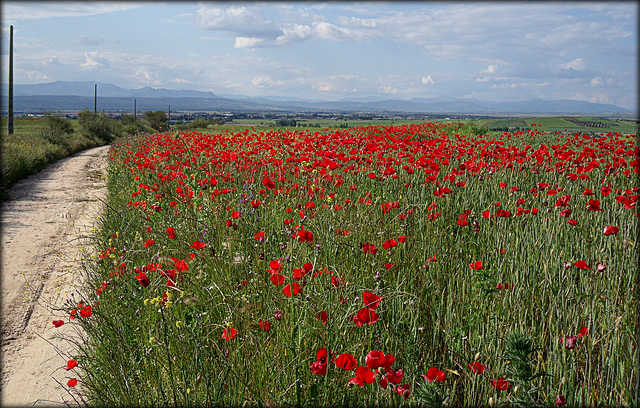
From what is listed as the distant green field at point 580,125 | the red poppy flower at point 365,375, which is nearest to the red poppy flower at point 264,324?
the red poppy flower at point 365,375

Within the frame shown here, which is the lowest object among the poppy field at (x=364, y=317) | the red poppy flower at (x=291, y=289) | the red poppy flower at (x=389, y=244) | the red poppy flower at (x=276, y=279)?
the poppy field at (x=364, y=317)

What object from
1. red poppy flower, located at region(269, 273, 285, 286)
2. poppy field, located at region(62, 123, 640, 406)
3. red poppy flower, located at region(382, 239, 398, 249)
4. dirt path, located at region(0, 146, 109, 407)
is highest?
red poppy flower, located at region(382, 239, 398, 249)

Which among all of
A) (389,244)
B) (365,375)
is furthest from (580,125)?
(365,375)

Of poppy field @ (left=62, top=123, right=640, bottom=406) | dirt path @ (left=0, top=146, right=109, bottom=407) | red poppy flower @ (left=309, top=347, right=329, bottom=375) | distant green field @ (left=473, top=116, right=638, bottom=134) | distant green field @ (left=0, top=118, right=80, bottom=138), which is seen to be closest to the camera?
red poppy flower @ (left=309, top=347, right=329, bottom=375)

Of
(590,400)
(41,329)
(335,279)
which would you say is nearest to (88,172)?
(41,329)

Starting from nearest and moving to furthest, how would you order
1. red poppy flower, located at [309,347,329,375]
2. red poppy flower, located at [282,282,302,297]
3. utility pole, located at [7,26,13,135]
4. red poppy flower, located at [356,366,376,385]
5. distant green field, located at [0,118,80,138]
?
red poppy flower, located at [356,366,376,385] < red poppy flower, located at [309,347,329,375] < red poppy flower, located at [282,282,302,297] < utility pole, located at [7,26,13,135] < distant green field, located at [0,118,80,138]

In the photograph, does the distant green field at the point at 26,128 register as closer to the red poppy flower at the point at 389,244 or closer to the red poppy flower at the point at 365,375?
the red poppy flower at the point at 389,244

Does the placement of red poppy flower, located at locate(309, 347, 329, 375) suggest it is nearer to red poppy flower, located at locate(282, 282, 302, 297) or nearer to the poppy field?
the poppy field

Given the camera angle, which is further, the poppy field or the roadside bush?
the roadside bush

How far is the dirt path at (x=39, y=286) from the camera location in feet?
9.56

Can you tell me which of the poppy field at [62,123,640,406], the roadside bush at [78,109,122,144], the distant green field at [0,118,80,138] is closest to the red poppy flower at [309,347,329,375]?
the poppy field at [62,123,640,406]

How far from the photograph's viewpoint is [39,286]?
444 centimetres

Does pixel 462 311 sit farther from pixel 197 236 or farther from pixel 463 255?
pixel 197 236

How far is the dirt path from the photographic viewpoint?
2.91 meters
